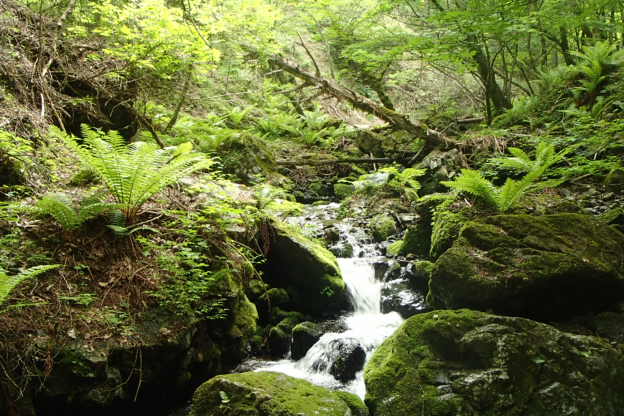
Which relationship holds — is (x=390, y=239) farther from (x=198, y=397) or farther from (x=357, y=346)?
(x=198, y=397)

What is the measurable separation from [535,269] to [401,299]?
207 centimetres

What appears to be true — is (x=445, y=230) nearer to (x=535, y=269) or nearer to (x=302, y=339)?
(x=535, y=269)

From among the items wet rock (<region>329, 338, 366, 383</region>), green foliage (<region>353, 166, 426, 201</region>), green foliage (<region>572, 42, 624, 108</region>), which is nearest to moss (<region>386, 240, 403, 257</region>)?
green foliage (<region>353, 166, 426, 201</region>)

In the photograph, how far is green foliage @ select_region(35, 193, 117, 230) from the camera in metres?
3.27

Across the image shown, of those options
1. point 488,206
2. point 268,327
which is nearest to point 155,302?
point 268,327

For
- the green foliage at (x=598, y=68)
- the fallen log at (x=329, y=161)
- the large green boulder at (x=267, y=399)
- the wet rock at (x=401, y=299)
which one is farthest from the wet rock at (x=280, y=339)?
the green foliage at (x=598, y=68)

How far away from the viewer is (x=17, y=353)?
266cm

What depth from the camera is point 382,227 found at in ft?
24.5

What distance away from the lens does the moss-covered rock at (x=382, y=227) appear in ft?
24.0

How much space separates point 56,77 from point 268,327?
4.89 metres

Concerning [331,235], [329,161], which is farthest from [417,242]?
[329,161]

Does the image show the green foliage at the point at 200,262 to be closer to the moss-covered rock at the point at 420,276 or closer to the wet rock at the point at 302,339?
the wet rock at the point at 302,339

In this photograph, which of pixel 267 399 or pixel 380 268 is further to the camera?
pixel 380 268

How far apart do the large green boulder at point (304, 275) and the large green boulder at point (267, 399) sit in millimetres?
2397
